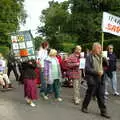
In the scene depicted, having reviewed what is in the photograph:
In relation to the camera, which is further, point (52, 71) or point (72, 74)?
point (52, 71)

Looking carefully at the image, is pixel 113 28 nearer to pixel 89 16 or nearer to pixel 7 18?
pixel 7 18

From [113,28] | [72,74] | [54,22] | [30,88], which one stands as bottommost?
[30,88]

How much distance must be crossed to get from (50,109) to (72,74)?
142cm

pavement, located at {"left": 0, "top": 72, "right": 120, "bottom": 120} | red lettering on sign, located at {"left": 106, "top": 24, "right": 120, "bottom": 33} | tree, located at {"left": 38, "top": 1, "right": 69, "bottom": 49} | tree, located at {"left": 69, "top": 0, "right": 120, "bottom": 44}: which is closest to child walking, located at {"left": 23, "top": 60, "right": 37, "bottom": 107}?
pavement, located at {"left": 0, "top": 72, "right": 120, "bottom": 120}

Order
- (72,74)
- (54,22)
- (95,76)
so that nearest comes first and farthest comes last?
(95,76)
(72,74)
(54,22)

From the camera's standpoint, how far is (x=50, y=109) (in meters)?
13.0

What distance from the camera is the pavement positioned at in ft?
38.8

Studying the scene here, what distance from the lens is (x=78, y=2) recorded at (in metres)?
68.8

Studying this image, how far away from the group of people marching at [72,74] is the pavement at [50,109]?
25 cm

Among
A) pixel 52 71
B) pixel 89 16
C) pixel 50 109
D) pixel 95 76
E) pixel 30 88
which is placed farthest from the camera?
pixel 89 16

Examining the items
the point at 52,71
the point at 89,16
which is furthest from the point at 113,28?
the point at 89,16

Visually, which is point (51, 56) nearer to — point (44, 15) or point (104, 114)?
point (104, 114)

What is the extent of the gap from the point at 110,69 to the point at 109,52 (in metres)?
0.63

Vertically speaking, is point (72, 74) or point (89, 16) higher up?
point (89, 16)
